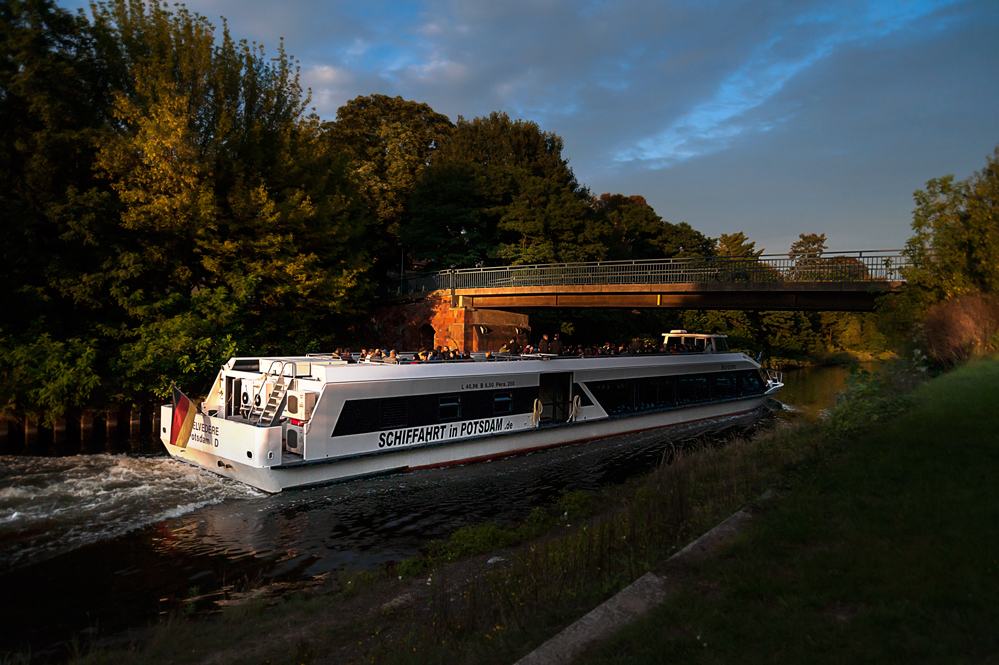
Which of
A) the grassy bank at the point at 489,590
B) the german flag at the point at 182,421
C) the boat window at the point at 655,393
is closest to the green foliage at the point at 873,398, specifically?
the grassy bank at the point at 489,590

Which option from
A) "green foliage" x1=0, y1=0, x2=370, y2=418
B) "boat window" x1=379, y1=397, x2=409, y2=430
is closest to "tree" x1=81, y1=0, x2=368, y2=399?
"green foliage" x1=0, y1=0, x2=370, y2=418

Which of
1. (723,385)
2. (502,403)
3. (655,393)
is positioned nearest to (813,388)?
(723,385)

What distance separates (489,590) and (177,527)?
753cm

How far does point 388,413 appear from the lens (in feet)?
49.3

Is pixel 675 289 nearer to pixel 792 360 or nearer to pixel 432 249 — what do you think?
A: pixel 432 249

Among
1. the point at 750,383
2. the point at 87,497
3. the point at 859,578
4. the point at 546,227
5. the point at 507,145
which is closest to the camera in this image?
the point at 859,578

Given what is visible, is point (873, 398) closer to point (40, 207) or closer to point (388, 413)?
point (388, 413)

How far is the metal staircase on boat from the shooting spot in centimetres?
1437

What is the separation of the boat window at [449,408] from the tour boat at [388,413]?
30mm

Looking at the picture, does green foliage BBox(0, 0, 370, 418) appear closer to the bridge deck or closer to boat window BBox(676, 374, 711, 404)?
the bridge deck

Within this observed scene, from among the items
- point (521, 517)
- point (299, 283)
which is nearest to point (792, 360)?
point (299, 283)

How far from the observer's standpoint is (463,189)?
43.9 metres

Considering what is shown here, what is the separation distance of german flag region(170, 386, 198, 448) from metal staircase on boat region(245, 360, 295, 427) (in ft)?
4.53

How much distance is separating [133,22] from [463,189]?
24034 mm
